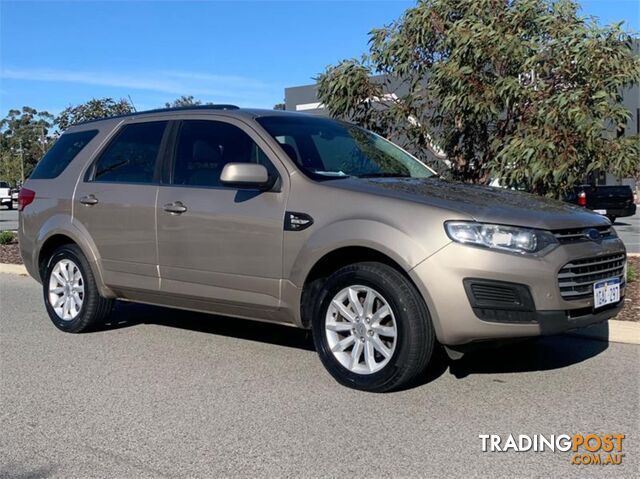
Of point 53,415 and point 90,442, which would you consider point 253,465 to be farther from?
point 53,415

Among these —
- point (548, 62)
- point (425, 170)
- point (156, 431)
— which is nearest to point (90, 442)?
point (156, 431)

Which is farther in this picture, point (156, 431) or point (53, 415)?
point (53, 415)

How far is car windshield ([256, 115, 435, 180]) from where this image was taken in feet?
17.0

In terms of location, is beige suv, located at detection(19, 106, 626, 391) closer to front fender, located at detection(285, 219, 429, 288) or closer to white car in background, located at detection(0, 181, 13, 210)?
front fender, located at detection(285, 219, 429, 288)

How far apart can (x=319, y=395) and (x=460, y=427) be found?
100 centimetres

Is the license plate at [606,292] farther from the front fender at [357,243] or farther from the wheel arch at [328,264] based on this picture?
the wheel arch at [328,264]

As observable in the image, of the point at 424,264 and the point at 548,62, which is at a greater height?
the point at 548,62

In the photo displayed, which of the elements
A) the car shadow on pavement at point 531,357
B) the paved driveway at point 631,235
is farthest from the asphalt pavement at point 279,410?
the paved driveway at point 631,235

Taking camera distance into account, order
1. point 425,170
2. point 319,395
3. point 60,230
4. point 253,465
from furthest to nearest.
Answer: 1. point 60,230
2. point 425,170
3. point 319,395
4. point 253,465

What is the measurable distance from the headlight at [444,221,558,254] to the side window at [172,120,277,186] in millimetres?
1741

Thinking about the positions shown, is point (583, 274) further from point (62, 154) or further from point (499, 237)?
point (62, 154)

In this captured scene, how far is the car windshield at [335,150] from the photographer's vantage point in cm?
519

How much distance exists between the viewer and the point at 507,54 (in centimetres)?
734

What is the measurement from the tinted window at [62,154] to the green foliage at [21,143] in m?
24.2
